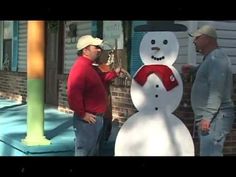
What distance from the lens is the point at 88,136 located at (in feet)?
17.7

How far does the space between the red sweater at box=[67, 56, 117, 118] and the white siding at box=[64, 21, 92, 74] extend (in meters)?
0.29

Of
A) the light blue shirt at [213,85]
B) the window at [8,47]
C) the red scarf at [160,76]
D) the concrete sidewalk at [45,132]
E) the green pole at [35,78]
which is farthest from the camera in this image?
the window at [8,47]

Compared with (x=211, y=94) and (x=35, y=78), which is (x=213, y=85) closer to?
(x=211, y=94)

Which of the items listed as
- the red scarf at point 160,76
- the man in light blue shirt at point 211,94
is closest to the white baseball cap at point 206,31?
the man in light blue shirt at point 211,94

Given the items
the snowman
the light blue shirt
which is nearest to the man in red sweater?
the snowman

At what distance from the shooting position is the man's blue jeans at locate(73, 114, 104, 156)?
5.37m

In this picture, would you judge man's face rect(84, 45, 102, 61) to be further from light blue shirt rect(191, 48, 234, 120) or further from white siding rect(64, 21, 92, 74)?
light blue shirt rect(191, 48, 234, 120)

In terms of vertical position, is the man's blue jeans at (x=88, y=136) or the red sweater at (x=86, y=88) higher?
the red sweater at (x=86, y=88)

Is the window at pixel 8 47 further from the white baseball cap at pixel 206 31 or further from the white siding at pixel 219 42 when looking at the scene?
the white baseball cap at pixel 206 31

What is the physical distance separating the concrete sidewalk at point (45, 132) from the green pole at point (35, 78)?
8cm

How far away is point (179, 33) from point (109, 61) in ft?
2.71

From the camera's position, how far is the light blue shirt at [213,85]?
5.24 metres

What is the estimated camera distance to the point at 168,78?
17.5 ft
